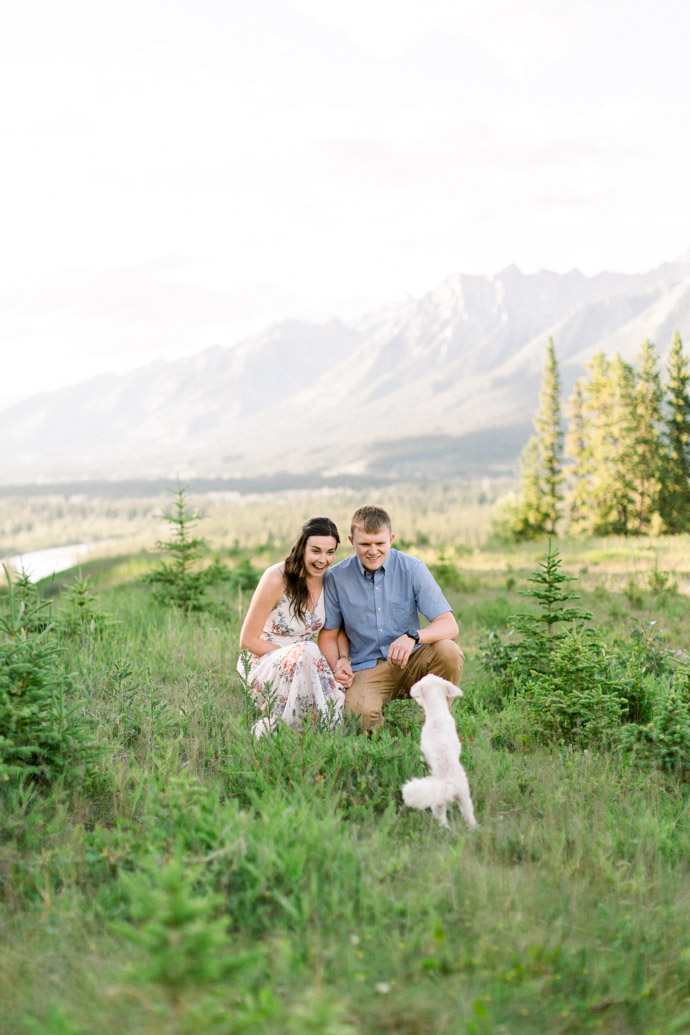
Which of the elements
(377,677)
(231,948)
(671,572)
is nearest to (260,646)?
(377,677)

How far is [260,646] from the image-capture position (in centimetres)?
514

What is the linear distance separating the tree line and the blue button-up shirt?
95.2 ft

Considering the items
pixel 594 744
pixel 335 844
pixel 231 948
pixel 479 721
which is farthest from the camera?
pixel 479 721

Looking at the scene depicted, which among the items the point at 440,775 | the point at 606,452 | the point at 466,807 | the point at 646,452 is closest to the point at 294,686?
the point at 440,775

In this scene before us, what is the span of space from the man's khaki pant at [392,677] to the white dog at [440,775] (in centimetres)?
133

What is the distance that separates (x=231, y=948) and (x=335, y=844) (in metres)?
0.63

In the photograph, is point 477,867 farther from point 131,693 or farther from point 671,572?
point 671,572

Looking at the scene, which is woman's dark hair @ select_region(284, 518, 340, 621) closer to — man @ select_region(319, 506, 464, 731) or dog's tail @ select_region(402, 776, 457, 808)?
man @ select_region(319, 506, 464, 731)

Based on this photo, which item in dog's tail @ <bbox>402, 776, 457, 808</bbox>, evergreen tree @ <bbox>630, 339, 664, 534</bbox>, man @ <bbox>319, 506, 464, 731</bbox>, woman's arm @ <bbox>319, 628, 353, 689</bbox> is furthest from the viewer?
evergreen tree @ <bbox>630, 339, 664, 534</bbox>

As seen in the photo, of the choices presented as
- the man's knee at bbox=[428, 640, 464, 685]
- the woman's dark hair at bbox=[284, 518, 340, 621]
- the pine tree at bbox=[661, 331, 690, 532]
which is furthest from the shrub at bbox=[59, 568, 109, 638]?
the pine tree at bbox=[661, 331, 690, 532]

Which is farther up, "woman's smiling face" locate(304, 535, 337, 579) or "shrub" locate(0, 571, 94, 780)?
"woman's smiling face" locate(304, 535, 337, 579)

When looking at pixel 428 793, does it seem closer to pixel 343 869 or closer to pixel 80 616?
pixel 343 869

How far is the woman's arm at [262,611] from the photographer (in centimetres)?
513

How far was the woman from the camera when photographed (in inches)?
183
